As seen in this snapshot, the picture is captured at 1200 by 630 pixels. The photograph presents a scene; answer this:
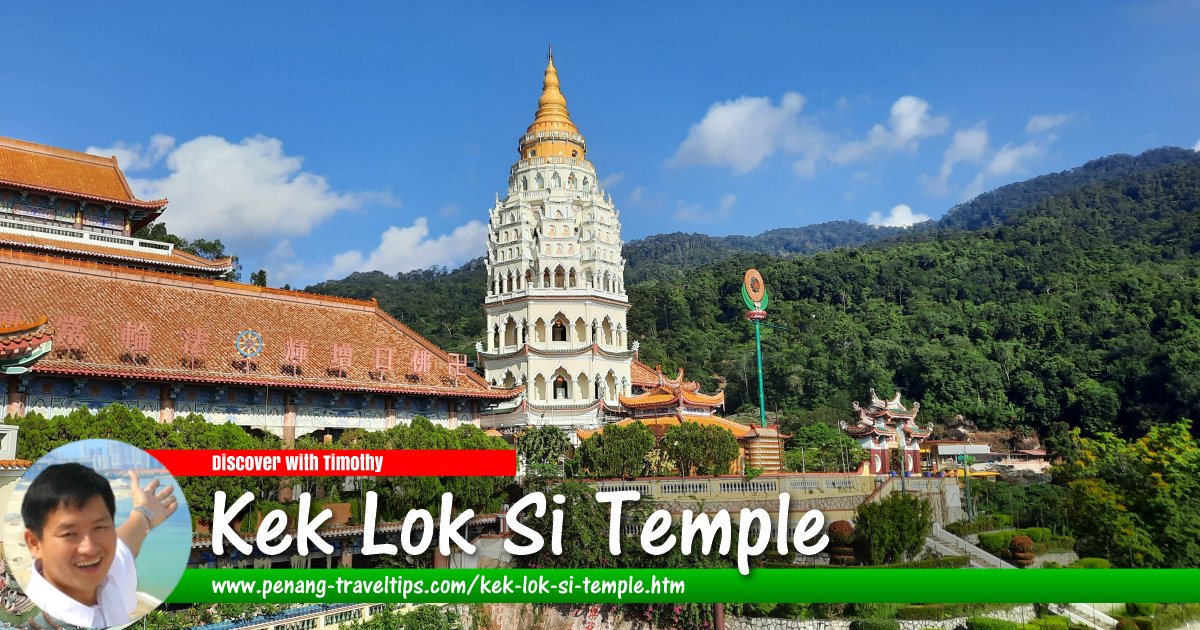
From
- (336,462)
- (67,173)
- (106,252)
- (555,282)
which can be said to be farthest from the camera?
(555,282)

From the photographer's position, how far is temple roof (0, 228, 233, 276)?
117ft

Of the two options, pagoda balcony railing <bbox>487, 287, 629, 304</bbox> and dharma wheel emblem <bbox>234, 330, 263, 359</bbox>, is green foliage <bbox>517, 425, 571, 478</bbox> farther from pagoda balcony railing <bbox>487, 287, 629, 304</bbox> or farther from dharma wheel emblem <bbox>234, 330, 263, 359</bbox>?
pagoda balcony railing <bbox>487, 287, 629, 304</bbox>

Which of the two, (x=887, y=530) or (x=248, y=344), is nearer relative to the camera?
(x=887, y=530)

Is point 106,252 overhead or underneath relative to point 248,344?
overhead

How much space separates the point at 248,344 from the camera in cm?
3184

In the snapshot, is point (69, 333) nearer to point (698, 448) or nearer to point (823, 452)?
point (698, 448)

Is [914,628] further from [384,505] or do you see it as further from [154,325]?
[154,325]

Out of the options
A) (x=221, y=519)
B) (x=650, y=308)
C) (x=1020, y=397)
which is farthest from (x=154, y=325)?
(x=650, y=308)

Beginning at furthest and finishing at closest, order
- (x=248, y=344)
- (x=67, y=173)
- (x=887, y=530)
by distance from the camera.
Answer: (x=67, y=173)
(x=248, y=344)
(x=887, y=530)

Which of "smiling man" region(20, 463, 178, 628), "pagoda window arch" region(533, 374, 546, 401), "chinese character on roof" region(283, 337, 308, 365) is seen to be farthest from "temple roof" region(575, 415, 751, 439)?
"smiling man" region(20, 463, 178, 628)

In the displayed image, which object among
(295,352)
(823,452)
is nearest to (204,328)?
(295,352)

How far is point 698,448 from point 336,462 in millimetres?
14820

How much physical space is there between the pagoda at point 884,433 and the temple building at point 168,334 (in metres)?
15.2

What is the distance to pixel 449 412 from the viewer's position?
120 feet
